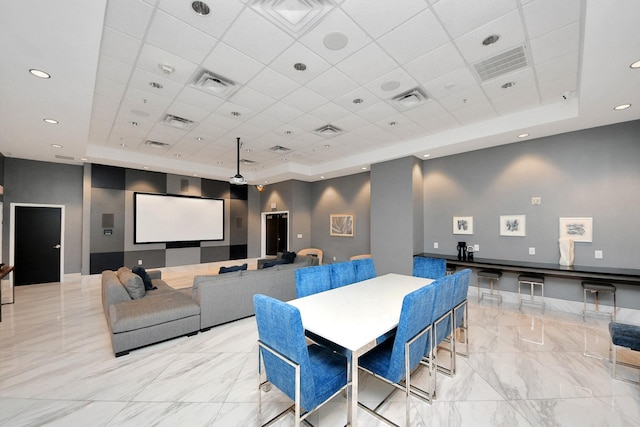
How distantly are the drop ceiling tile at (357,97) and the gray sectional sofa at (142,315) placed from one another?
11.8ft

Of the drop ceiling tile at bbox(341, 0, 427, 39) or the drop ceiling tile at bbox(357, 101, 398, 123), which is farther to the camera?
the drop ceiling tile at bbox(357, 101, 398, 123)

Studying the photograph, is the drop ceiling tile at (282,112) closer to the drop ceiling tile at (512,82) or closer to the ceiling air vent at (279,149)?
the ceiling air vent at (279,149)

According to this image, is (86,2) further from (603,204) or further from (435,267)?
(603,204)

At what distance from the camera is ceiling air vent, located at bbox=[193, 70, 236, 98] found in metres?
3.19

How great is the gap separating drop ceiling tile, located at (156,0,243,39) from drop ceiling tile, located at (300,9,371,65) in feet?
2.20

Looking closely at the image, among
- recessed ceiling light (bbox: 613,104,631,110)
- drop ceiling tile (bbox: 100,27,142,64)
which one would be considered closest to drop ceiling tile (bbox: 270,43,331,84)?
drop ceiling tile (bbox: 100,27,142,64)

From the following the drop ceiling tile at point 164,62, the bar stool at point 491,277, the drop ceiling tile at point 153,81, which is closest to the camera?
the drop ceiling tile at point 164,62

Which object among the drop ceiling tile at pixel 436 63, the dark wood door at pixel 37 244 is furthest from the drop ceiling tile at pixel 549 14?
the dark wood door at pixel 37 244

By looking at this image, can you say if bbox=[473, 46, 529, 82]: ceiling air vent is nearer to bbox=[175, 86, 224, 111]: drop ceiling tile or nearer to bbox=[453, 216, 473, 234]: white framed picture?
bbox=[453, 216, 473, 234]: white framed picture

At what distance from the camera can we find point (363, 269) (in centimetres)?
365

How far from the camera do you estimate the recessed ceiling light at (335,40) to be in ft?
8.18

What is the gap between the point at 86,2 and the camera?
1.83 meters

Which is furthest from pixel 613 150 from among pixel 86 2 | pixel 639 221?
pixel 86 2

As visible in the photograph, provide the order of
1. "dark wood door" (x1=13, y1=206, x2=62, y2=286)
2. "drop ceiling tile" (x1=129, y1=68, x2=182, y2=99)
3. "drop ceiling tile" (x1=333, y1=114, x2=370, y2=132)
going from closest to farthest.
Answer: "drop ceiling tile" (x1=129, y1=68, x2=182, y2=99)
"drop ceiling tile" (x1=333, y1=114, x2=370, y2=132)
"dark wood door" (x1=13, y1=206, x2=62, y2=286)
